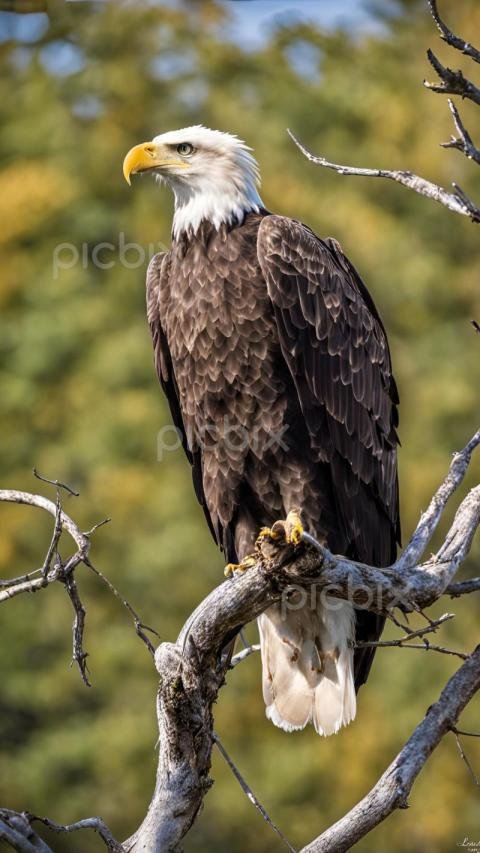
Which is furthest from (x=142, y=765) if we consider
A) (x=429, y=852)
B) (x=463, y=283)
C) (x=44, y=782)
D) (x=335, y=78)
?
(x=335, y=78)

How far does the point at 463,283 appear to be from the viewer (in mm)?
18156

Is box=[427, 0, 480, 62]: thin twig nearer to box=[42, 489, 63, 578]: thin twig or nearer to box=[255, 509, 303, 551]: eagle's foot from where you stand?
box=[255, 509, 303, 551]: eagle's foot

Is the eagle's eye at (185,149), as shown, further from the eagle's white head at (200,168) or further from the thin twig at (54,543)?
the thin twig at (54,543)

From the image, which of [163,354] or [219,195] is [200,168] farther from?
[163,354]

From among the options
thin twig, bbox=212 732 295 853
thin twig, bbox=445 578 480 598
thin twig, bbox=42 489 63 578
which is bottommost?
thin twig, bbox=212 732 295 853

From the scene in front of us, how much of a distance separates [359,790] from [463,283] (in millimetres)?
7423

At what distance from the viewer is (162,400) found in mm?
17812

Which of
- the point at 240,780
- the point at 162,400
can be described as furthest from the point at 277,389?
the point at 162,400

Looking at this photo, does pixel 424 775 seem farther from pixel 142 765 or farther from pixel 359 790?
pixel 142 765

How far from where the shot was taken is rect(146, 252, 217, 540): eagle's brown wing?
5500 mm

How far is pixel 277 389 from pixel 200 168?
1256 millimetres

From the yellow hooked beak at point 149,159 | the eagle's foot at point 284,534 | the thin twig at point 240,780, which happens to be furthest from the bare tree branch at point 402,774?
the yellow hooked beak at point 149,159

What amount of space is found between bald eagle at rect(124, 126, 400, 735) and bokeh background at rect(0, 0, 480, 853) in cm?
902

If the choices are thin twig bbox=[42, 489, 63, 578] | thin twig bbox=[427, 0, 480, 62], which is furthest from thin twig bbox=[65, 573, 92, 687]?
thin twig bbox=[427, 0, 480, 62]
